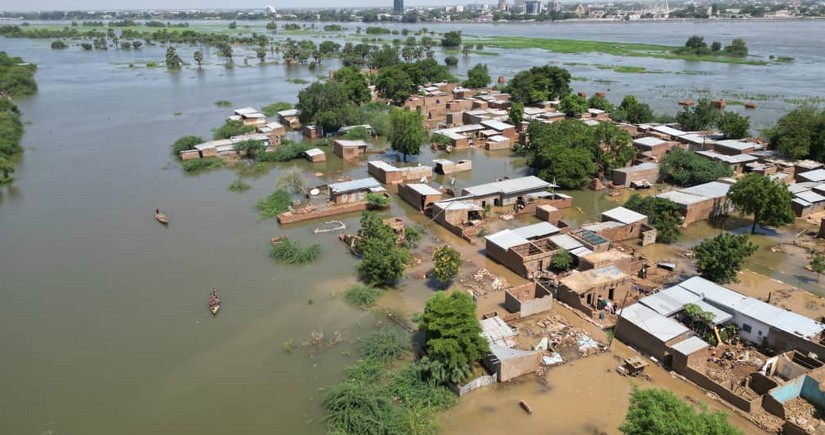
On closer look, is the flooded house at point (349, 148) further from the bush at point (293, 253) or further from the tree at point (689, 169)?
the tree at point (689, 169)

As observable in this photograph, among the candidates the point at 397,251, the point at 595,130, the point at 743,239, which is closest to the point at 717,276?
the point at 743,239

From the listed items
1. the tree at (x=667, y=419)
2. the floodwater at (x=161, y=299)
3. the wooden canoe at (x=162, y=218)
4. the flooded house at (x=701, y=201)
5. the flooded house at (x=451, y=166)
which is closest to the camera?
the tree at (x=667, y=419)

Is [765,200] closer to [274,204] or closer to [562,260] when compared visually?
[562,260]

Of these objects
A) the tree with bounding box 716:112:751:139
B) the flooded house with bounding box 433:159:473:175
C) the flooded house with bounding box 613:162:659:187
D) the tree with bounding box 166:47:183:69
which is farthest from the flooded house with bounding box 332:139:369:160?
the tree with bounding box 166:47:183:69

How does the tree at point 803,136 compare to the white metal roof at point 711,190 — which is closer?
the white metal roof at point 711,190

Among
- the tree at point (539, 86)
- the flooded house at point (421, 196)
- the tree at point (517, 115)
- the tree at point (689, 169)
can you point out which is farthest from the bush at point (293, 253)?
the tree at point (539, 86)

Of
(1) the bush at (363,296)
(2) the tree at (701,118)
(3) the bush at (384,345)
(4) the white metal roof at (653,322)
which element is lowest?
(3) the bush at (384,345)

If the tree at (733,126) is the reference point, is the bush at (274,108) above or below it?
above
